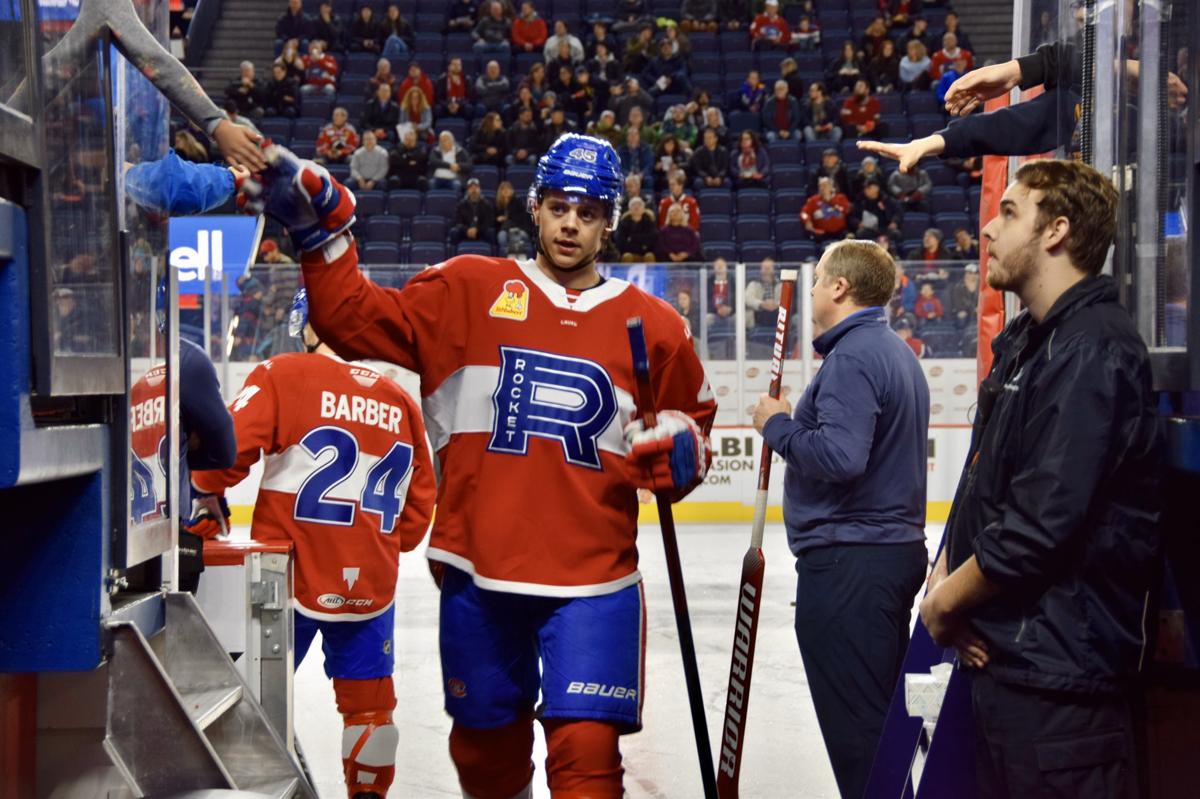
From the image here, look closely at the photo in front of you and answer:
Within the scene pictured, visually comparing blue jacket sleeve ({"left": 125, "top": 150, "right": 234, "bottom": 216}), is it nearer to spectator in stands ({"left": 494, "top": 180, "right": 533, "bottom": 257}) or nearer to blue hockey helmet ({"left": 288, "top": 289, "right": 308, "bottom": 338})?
blue hockey helmet ({"left": 288, "top": 289, "right": 308, "bottom": 338})

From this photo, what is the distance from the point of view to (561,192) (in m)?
2.89

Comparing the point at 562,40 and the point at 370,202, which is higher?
the point at 562,40

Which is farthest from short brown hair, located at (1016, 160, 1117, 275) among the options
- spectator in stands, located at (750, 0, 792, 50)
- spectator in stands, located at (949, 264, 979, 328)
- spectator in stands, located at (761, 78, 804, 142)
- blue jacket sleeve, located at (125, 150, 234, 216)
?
spectator in stands, located at (750, 0, 792, 50)

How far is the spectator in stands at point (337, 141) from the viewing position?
599 inches

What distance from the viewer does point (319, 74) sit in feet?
54.7

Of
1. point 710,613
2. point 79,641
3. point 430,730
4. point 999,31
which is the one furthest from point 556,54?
point 79,641

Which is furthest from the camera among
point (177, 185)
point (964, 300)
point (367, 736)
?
point (964, 300)

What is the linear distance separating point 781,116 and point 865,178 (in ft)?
6.27

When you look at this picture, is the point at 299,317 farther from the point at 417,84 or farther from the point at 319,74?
the point at 319,74

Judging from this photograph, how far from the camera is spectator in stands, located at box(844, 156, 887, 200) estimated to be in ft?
46.7

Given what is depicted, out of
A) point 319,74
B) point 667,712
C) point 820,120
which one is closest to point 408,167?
point 319,74

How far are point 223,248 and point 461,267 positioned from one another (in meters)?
12.8

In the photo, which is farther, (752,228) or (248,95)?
(248,95)

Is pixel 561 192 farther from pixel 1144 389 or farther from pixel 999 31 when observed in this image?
pixel 999 31
